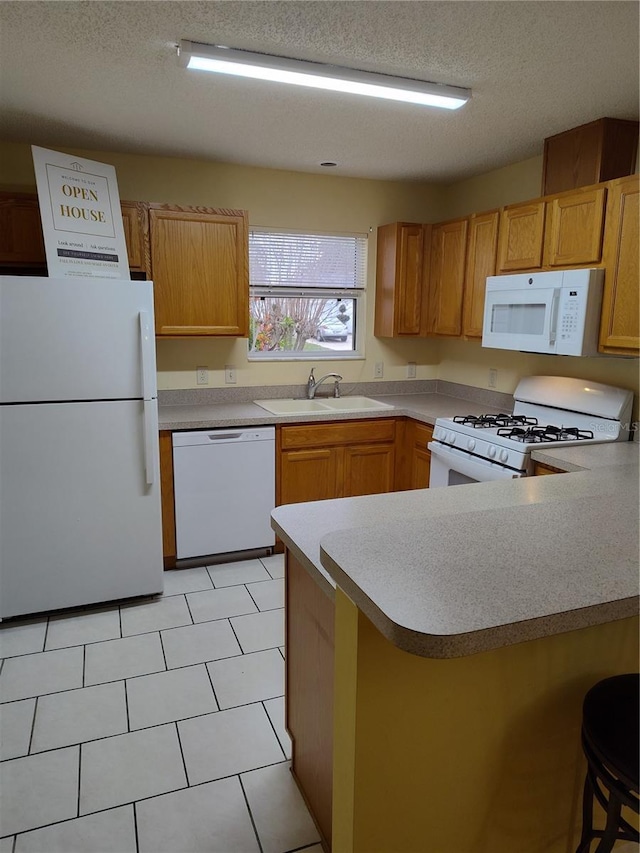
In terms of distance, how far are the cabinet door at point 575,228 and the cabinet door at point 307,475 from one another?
1685 mm

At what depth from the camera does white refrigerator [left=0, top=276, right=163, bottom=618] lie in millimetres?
2664

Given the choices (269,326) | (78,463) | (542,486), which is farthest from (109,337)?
(542,486)

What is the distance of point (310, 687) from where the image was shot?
5.59 feet

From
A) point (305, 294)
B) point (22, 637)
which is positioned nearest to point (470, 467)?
point (305, 294)

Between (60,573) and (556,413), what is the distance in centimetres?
276

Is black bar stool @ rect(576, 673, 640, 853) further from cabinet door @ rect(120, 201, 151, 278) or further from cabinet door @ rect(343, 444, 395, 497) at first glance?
cabinet door @ rect(120, 201, 151, 278)

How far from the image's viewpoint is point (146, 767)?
1959 mm

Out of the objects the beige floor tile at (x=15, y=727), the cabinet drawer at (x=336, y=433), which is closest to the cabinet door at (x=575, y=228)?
the cabinet drawer at (x=336, y=433)

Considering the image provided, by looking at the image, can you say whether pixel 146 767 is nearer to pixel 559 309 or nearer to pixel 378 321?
pixel 559 309

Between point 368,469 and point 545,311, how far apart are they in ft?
4.89

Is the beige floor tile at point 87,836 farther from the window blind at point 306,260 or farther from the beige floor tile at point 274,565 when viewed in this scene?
the window blind at point 306,260

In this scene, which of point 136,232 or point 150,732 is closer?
point 150,732

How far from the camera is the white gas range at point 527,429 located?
276 centimetres

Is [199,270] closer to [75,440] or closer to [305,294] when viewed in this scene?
[305,294]
